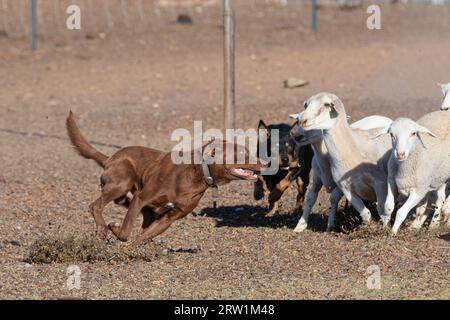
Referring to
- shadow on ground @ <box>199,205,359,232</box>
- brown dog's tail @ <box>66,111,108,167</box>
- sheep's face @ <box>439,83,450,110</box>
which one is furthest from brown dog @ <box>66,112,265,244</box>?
sheep's face @ <box>439,83,450,110</box>

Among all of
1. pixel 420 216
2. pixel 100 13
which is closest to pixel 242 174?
pixel 420 216

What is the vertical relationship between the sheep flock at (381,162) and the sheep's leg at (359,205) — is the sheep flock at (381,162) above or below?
above

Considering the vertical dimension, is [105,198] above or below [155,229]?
above

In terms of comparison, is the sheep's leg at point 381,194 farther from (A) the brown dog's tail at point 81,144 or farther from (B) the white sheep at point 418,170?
(A) the brown dog's tail at point 81,144

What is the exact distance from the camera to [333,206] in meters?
11.7

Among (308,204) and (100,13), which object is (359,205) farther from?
(100,13)

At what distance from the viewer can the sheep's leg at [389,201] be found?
10797 millimetres

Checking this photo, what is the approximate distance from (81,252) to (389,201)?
3.21 meters

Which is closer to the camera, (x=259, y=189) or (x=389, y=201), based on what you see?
(x=389, y=201)

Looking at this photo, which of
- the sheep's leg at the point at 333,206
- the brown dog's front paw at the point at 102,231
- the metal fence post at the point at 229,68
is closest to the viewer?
the brown dog's front paw at the point at 102,231

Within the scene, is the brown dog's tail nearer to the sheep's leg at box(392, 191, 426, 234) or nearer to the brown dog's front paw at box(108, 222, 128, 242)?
the brown dog's front paw at box(108, 222, 128, 242)

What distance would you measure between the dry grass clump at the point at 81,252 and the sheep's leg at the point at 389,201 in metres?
2.49

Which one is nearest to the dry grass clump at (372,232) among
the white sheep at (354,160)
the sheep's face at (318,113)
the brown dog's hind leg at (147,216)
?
the white sheep at (354,160)

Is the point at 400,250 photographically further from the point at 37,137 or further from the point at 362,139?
the point at 37,137
